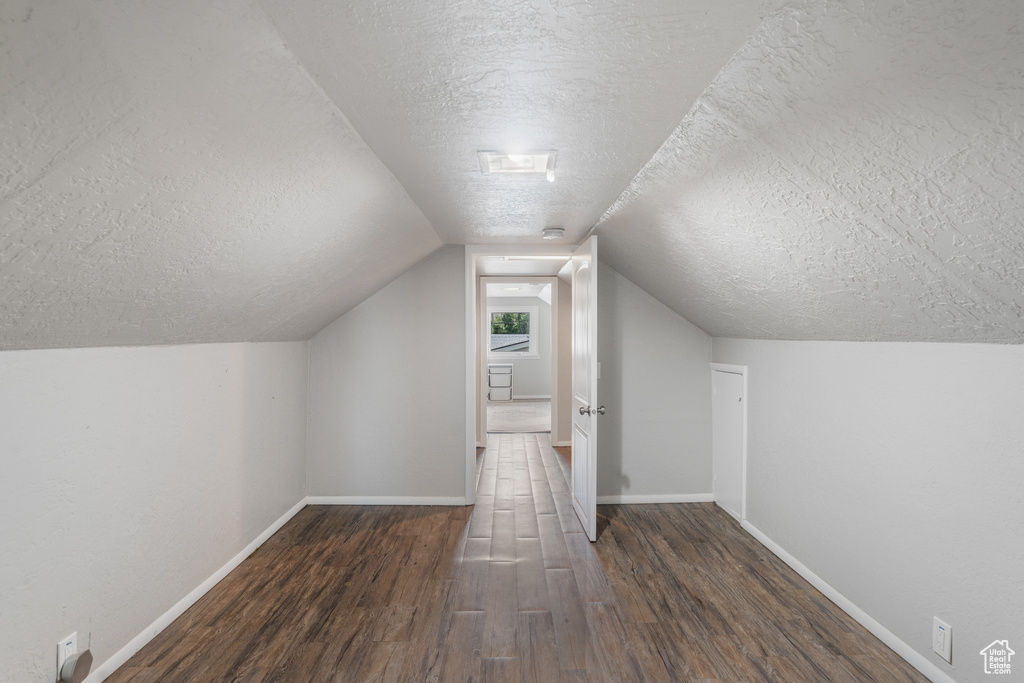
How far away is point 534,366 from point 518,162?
8293 mm

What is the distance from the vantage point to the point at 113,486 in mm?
2100

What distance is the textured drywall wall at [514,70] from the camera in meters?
1.14

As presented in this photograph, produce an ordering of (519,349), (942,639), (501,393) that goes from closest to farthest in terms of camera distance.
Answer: (942,639)
(501,393)
(519,349)

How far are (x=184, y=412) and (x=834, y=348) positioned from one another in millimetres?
3232

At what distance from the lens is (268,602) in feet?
8.66

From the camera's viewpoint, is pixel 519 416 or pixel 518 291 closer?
pixel 519 416

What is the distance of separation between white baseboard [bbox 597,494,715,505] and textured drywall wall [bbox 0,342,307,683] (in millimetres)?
2585

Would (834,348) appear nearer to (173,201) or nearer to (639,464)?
(639,464)

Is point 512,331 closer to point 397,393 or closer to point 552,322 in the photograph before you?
point 552,322

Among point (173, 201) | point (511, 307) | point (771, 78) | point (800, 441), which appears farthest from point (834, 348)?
point (511, 307)

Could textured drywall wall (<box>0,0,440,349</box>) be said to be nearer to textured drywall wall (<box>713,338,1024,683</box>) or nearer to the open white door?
the open white door

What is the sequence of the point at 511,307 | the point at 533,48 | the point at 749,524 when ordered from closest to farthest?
1. the point at 533,48
2. the point at 749,524
3. the point at 511,307

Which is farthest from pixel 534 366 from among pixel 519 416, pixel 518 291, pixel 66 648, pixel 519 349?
pixel 66 648

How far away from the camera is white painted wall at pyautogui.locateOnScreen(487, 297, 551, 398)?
10328 millimetres
